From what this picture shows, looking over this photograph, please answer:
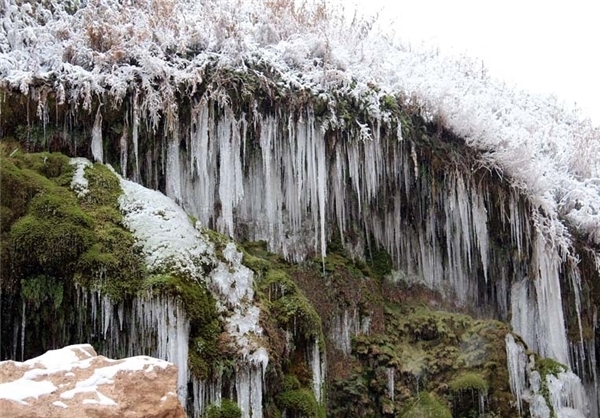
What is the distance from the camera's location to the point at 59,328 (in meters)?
7.57

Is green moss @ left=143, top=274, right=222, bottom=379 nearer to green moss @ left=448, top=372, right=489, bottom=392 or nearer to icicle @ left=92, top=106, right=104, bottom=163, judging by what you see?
icicle @ left=92, top=106, right=104, bottom=163

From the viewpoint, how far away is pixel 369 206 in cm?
1212

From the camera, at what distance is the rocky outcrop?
4137 millimetres

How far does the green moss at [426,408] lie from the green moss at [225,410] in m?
3.62

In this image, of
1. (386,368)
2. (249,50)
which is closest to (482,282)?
(386,368)

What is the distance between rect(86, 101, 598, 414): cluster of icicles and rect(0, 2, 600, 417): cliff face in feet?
0.11

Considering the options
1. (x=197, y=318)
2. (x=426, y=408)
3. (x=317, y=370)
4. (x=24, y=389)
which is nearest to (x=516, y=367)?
(x=426, y=408)

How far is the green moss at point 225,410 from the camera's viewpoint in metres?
7.45

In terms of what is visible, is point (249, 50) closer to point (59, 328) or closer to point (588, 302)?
point (59, 328)

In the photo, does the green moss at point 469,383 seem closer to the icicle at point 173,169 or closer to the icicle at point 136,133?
the icicle at point 173,169

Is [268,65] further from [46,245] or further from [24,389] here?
[24,389]

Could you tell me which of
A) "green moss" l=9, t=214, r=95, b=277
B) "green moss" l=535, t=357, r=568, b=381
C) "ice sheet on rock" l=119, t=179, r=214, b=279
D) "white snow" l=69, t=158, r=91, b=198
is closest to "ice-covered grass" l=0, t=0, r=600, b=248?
"white snow" l=69, t=158, r=91, b=198

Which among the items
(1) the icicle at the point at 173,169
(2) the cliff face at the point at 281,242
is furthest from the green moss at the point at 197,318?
(1) the icicle at the point at 173,169

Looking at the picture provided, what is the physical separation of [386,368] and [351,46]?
555 centimetres
